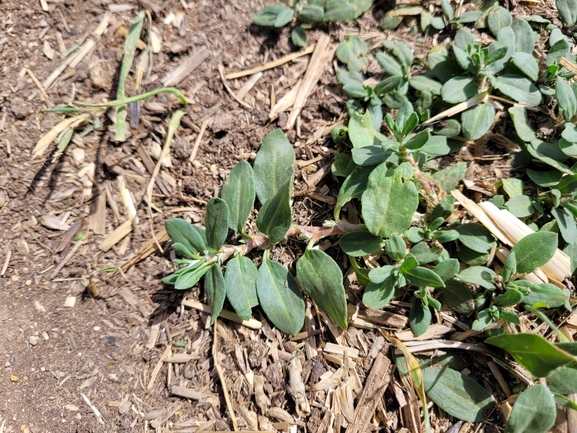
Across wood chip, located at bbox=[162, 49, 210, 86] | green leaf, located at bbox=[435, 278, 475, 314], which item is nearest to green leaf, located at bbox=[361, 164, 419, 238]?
green leaf, located at bbox=[435, 278, 475, 314]

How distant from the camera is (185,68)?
7.82 feet

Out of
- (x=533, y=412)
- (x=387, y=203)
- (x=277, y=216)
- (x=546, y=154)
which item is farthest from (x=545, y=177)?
(x=277, y=216)

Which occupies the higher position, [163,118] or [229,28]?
[229,28]

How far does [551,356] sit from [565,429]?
394 millimetres

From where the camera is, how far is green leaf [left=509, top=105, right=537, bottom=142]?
7.22ft

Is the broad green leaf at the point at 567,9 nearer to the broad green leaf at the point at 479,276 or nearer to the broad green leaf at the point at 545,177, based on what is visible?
the broad green leaf at the point at 545,177

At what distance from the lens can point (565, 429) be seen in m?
1.88

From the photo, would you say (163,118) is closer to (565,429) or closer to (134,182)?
Result: (134,182)

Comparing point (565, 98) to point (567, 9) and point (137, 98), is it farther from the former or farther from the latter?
point (137, 98)

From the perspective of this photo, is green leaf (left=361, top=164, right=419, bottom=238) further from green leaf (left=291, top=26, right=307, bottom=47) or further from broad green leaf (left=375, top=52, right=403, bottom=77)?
green leaf (left=291, top=26, right=307, bottom=47)

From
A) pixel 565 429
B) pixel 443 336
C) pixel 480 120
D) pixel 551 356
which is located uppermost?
pixel 480 120

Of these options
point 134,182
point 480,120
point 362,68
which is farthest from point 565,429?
point 134,182

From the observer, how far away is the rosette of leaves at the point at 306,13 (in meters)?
2.39

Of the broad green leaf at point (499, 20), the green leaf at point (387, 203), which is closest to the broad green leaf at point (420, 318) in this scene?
the green leaf at point (387, 203)
